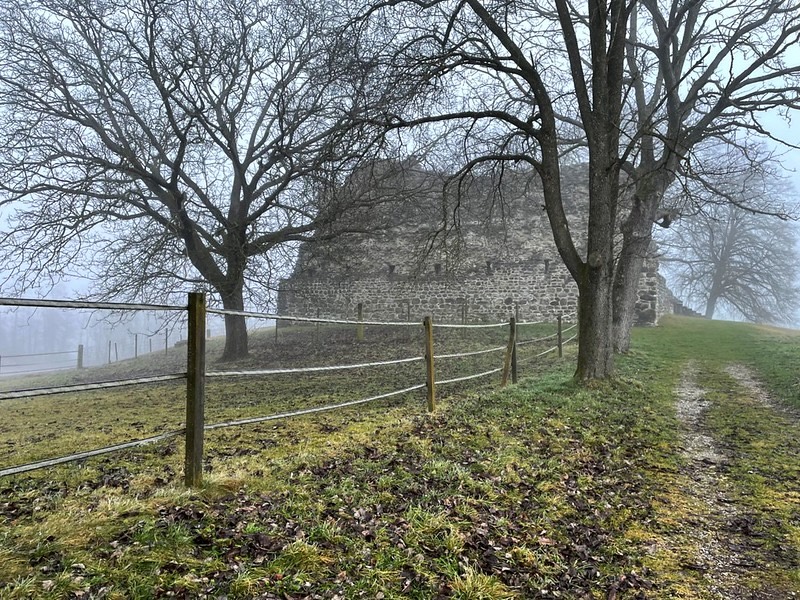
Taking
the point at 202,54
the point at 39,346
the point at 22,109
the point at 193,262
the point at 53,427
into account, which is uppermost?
the point at 202,54

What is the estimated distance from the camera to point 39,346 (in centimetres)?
7162

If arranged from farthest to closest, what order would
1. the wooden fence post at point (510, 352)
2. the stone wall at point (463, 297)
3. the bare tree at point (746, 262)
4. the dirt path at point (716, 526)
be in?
1. the bare tree at point (746, 262)
2. the stone wall at point (463, 297)
3. the wooden fence post at point (510, 352)
4. the dirt path at point (716, 526)

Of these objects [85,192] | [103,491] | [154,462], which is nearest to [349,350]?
[85,192]

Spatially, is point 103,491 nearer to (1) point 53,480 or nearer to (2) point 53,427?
(1) point 53,480

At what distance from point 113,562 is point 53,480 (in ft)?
7.03

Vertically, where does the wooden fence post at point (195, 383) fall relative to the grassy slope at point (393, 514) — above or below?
above

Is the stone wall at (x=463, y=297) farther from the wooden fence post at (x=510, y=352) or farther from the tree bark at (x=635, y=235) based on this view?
the wooden fence post at (x=510, y=352)

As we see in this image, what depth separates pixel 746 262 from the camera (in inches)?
1182

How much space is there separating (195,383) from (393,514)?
5.25 feet

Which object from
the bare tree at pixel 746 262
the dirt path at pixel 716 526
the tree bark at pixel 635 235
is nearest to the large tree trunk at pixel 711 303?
the bare tree at pixel 746 262

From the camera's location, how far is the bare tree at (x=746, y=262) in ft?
95.9

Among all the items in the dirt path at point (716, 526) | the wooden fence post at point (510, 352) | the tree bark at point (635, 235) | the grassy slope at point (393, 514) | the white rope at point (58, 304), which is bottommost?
the dirt path at point (716, 526)

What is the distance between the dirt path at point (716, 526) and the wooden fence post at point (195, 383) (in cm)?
322

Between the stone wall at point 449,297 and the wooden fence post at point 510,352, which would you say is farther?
the stone wall at point 449,297
